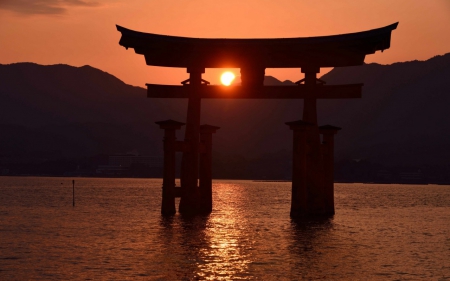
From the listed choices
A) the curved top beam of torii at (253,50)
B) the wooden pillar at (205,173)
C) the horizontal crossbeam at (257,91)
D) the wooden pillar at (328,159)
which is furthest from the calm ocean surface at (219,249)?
the curved top beam of torii at (253,50)

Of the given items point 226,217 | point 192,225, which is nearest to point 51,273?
point 192,225

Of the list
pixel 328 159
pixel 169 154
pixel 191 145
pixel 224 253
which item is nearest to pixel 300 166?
pixel 328 159

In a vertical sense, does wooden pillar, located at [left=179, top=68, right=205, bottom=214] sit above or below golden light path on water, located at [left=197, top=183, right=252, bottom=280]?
above

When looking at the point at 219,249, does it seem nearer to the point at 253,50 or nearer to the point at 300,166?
the point at 300,166

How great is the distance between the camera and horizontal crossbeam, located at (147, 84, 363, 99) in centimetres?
3953

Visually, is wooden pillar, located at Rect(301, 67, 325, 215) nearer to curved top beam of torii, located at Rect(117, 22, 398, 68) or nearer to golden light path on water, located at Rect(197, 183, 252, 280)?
curved top beam of torii, located at Rect(117, 22, 398, 68)

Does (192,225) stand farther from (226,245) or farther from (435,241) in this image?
(435,241)

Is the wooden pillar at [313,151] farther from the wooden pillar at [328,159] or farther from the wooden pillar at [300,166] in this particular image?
the wooden pillar at [328,159]

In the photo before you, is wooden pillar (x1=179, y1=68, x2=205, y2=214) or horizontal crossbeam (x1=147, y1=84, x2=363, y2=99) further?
wooden pillar (x1=179, y1=68, x2=205, y2=214)

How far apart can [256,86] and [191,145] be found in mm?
4784

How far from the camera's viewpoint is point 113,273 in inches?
982

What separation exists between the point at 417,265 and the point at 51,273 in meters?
13.6

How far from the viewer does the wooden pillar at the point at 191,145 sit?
40875mm

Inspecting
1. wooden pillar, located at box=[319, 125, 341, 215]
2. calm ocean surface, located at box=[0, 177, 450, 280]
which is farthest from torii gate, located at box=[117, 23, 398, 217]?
calm ocean surface, located at box=[0, 177, 450, 280]
